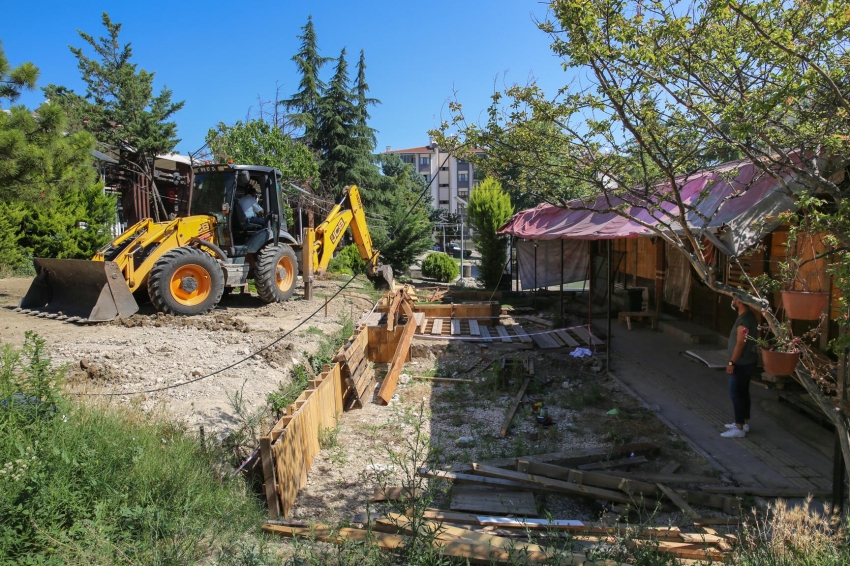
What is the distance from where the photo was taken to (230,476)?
15.7 feet

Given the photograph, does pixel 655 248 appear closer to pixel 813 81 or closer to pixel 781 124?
pixel 781 124

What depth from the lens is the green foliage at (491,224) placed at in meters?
19.4

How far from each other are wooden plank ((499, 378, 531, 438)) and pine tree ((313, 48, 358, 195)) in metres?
20.4

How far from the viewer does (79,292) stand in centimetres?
933

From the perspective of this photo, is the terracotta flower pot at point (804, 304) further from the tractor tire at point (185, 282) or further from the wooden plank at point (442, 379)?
the tractor tire at point (185, 282)

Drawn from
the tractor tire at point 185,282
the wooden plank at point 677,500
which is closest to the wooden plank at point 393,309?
the tractor tire at point 185,282

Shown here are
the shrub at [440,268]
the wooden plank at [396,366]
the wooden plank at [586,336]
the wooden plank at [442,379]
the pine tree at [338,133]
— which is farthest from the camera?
the pine tree at [338,133]

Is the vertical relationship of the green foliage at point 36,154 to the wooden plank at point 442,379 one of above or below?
above

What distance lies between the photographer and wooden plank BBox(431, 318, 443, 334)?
1115 cm

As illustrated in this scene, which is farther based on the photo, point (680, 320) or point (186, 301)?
point (680, 320)

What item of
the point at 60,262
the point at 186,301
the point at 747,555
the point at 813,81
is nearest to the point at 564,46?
the point at 813,81

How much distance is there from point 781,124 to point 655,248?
8465 millimetres

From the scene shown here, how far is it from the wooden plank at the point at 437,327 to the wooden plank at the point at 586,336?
8.46 ft

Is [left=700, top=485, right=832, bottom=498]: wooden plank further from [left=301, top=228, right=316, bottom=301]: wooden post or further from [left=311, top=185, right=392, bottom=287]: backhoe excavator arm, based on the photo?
[left=311, top=185, right=392, bottom=287]: backhoe excavator arm
